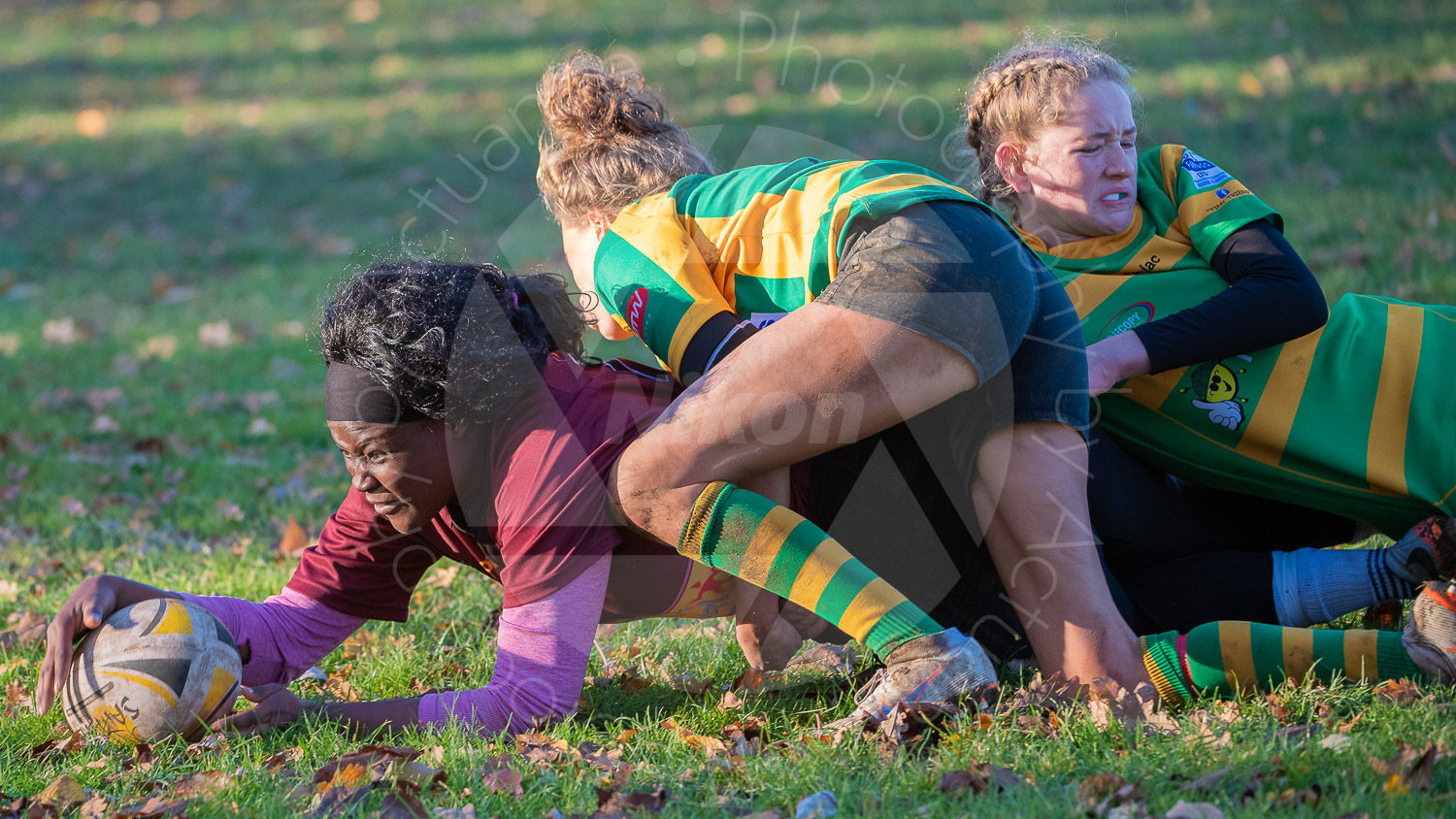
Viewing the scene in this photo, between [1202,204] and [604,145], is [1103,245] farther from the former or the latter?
[604,145]

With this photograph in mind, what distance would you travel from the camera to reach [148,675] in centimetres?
286

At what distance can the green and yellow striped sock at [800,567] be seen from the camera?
109 inches

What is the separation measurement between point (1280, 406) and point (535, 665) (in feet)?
6.67

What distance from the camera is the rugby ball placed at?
2.86 m

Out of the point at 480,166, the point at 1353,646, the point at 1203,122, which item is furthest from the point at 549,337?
the point at 480,166

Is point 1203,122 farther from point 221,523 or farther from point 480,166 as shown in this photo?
point 221,523

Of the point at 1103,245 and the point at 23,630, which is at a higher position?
the point at 1103,245

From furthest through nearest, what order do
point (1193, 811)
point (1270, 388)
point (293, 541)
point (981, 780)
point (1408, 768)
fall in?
point (293, 541) < point (1270, 388) < point (981, 780) < point (1408, 768) < point (1193, 811)

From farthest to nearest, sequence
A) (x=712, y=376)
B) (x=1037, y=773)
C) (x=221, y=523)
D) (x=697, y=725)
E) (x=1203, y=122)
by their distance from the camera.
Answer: (x=1203, y=122) → (x=221, y=523) → (x=697, y=725) → (x=712, y=376) → (x=1037, y=773)

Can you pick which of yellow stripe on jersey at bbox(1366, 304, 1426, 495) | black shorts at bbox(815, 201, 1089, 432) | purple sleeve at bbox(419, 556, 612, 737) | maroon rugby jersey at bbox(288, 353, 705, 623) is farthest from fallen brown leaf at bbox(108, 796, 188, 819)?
yellow stripe on jersey at bbox(1366, 304, 1426, 495)

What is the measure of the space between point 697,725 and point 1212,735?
120 centimetres

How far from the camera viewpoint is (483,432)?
2965mm

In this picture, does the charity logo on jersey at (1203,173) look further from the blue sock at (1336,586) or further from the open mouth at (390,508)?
the open mouth at (390,508)

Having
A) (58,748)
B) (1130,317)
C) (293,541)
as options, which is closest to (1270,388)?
(1130,317)
